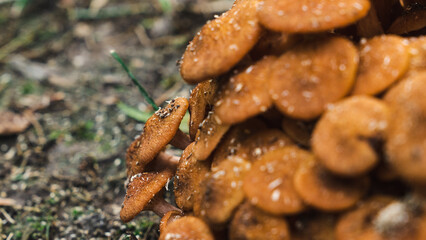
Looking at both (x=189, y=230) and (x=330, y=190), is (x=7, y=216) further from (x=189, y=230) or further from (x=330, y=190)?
(x=330, y=190)

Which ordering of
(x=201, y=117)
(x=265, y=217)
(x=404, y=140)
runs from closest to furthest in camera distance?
(x=404, y=140) → (x=265, y=217) → (x=201, y=117)

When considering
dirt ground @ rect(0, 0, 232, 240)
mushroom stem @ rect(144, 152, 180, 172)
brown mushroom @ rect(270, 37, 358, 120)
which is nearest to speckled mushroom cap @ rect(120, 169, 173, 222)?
mushroom stem @ rect(144, 152, 180, 172)

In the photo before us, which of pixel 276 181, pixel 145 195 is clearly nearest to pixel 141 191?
pixel 145 195

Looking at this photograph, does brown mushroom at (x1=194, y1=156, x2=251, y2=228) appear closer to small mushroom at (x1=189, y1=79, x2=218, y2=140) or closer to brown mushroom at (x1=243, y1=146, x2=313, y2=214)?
brown mushroom at (x1=243, y1=146, x2=313, y2=214)

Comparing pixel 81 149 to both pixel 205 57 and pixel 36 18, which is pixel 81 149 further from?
pixel 36 18

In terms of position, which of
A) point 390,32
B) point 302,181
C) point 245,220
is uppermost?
point 390,32

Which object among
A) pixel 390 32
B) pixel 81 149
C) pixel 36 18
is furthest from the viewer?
pixel 36 18

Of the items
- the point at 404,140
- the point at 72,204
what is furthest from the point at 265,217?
the point at 72,204
